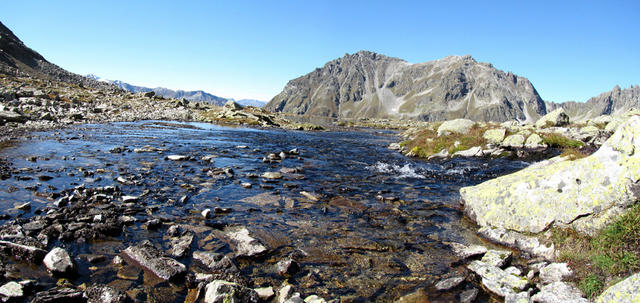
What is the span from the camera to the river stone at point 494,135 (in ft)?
97.8

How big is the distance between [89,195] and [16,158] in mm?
10045

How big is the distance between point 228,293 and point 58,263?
4061 mm

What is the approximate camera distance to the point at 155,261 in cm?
696

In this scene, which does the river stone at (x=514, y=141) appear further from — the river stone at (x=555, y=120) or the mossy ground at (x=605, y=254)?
the mossy ground at (x=605, y=254)

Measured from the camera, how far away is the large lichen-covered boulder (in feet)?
25.4

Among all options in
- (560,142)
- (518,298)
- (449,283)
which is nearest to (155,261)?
(449,283)

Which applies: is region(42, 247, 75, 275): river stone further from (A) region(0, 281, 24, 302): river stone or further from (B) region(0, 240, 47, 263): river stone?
(A) region(0, 281, 24, 302): river stone

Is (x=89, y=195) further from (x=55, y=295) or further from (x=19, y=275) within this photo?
(x=55, y=295)

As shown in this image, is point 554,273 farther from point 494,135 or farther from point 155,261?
point 494,135

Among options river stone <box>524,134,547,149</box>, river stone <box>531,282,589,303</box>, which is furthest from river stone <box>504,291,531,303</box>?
river stone <box>524,134,547,149</box>

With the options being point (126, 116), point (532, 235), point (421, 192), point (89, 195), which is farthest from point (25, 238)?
point (126, 116)

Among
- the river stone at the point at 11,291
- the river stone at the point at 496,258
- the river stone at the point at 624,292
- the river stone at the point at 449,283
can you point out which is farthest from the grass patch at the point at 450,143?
the river stone at the point at 11,291

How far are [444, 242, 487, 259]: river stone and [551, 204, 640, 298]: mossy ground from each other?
1.87 m

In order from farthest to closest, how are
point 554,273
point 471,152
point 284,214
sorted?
point 471,152, point 284,214, point 554,273
